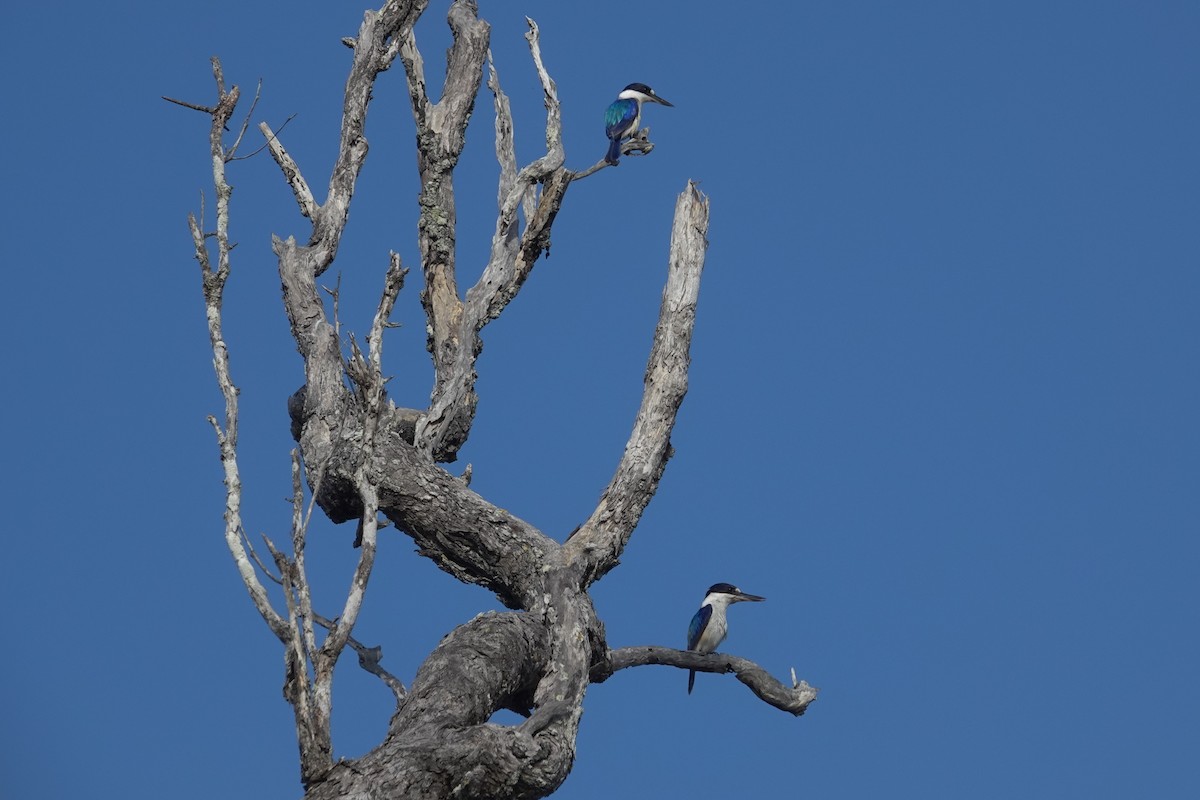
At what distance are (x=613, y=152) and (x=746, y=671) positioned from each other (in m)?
3.79

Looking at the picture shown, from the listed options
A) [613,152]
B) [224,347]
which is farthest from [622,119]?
[224,347]

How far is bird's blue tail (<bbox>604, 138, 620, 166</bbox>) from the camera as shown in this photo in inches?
344

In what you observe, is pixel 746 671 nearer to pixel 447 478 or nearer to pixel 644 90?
pixel 447 478

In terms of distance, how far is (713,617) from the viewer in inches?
383

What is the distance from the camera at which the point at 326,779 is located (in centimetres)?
422

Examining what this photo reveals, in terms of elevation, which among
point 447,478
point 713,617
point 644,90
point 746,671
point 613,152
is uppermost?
point 644,90

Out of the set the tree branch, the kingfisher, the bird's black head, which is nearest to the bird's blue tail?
the kingfisher

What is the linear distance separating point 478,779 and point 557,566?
6.28 feet

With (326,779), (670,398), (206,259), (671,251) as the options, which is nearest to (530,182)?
(671,251)

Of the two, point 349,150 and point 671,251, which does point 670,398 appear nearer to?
point 671,251

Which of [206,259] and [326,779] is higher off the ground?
[206,259]

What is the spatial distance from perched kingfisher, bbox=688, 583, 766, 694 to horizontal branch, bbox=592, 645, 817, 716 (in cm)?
244

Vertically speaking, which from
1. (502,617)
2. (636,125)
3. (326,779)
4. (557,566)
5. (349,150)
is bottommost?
(326,779)

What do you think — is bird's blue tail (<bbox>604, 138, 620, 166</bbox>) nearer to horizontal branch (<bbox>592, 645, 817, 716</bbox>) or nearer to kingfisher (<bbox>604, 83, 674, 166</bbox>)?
kingfisher (<bbox>604, 83, 674, 166</bbox>)
